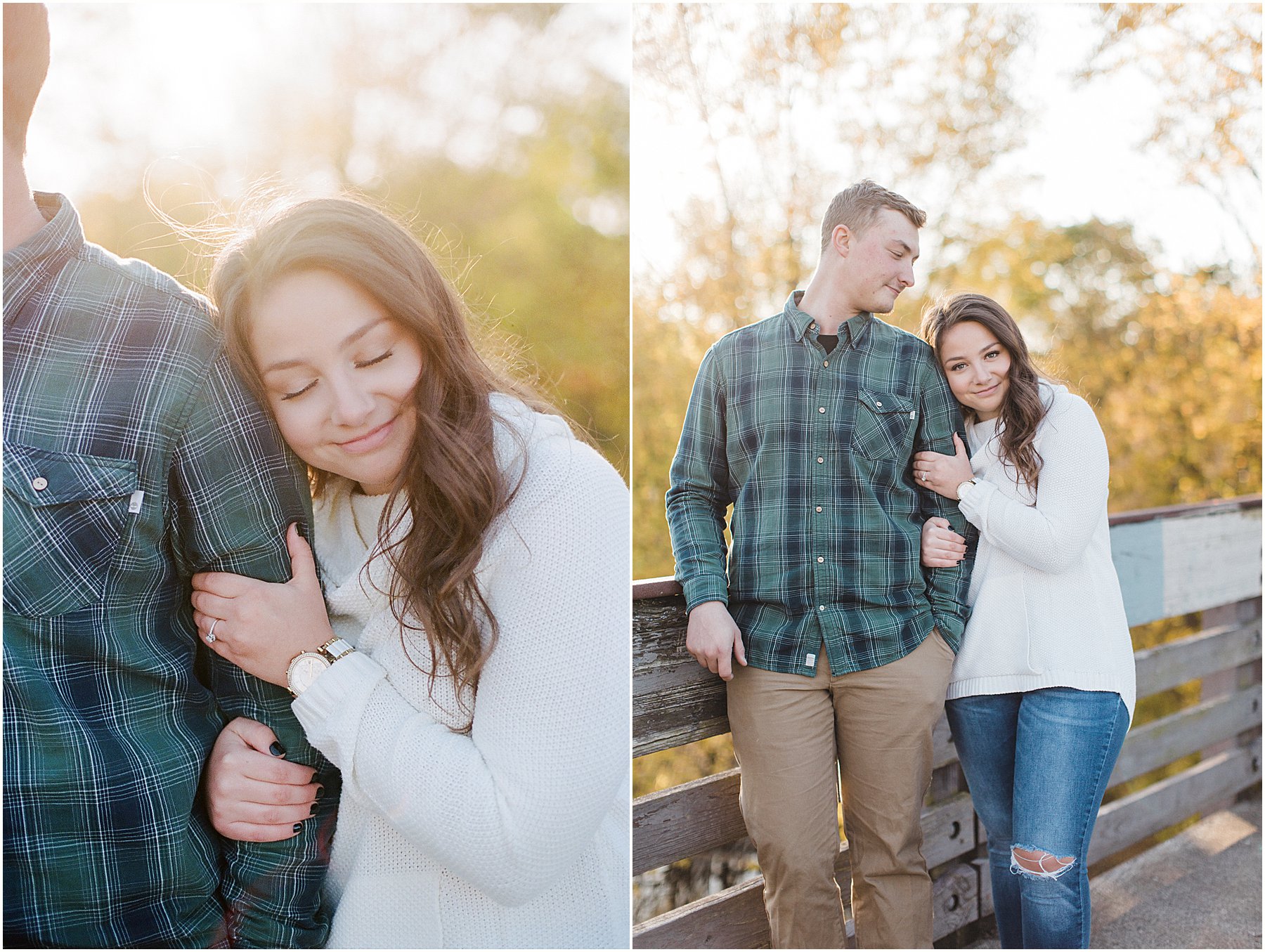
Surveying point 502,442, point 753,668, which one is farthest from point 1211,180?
point 502,442

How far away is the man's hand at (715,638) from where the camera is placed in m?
1.71

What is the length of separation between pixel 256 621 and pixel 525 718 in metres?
0.42

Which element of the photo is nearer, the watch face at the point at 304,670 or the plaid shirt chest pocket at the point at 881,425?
the watch face at the point at 304,670

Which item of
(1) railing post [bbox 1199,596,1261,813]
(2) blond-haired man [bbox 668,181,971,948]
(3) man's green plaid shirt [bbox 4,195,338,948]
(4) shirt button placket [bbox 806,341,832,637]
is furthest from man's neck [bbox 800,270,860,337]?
(1) railing post [bbox 1199,596,1261,813]

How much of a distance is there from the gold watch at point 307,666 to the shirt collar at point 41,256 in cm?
67

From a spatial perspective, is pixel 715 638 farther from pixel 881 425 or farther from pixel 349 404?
pixel 349 404

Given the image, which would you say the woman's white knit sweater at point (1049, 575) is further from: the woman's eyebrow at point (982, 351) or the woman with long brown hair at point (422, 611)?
the woman with long brown hair at point (422, 611)

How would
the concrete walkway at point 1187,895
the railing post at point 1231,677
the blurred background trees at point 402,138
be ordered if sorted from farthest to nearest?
the railing post at point 1231,677 < the concrete walkway at point 1187,895 < the blurred background trees at point 402,138

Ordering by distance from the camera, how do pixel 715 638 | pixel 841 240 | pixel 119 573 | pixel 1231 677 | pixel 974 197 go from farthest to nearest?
1. pixel 974 197
2. pixel 1231 677
3. pixel 841 240
4. pixel 715 638
5. pixel 119 573

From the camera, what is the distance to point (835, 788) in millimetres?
1757

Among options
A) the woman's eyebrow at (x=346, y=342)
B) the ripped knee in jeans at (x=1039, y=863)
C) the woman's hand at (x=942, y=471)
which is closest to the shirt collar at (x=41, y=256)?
the woman's eyebrow at (x=346, y=342)

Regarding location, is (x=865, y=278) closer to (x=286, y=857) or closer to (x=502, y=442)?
(x=502, y=442)

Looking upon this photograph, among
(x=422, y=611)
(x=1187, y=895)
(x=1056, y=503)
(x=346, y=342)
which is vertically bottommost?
(x=1187, y=895)

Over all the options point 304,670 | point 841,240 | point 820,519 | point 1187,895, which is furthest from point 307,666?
point 1187,895
